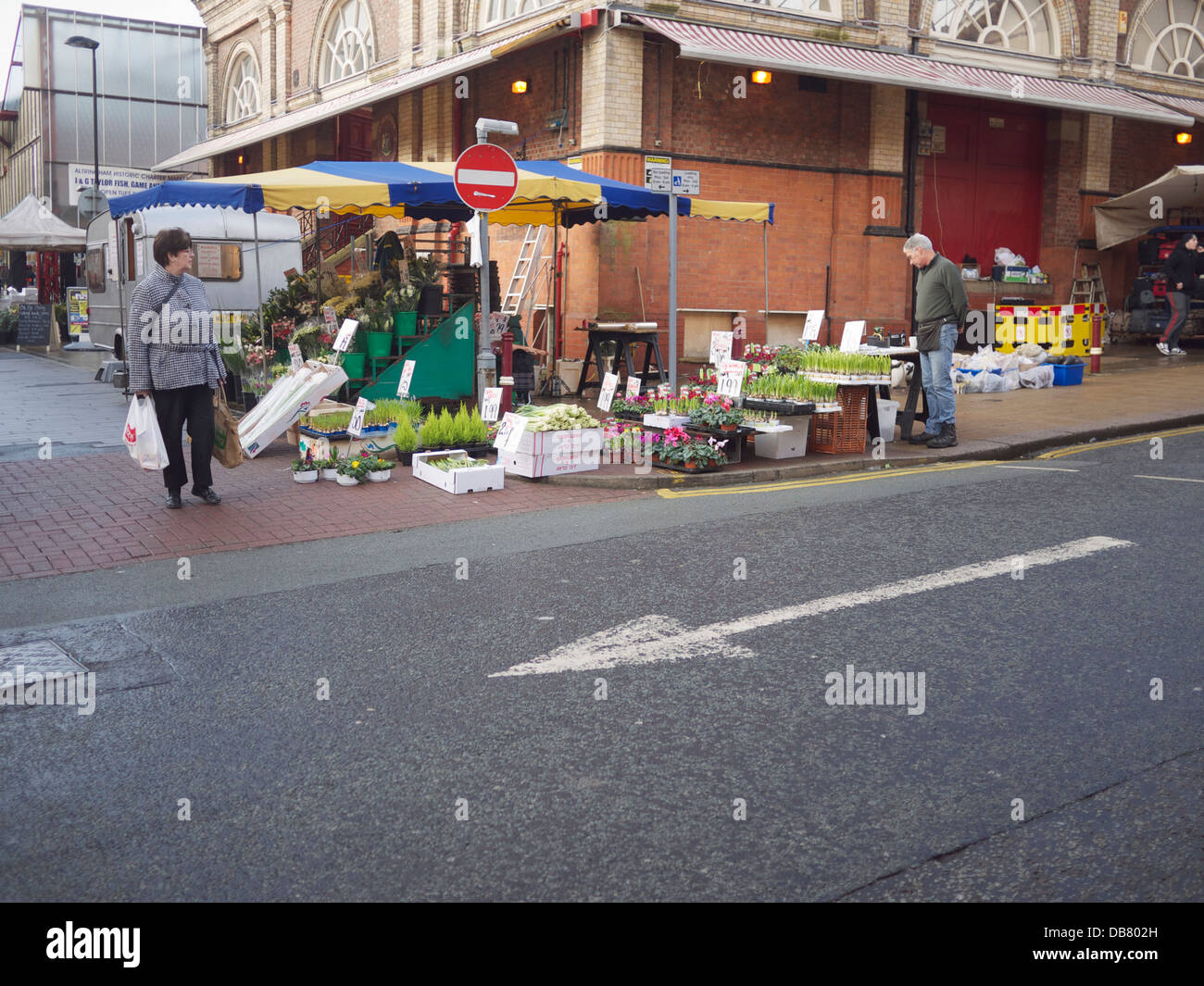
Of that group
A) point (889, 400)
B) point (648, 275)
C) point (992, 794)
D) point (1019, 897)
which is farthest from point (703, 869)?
point (648, 275)

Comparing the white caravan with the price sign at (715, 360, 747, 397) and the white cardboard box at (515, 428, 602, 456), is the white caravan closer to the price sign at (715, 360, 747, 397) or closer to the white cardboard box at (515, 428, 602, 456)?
the white cardboard box at (515, 428, 602, 456)

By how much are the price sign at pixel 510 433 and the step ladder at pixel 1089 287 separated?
1631 centimetres

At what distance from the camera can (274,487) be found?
9.97 meters

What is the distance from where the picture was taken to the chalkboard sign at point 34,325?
1185 inches

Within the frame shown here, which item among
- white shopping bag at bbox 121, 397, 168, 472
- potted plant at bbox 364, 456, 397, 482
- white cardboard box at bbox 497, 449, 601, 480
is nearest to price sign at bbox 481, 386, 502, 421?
white cardboard box at bbox 497, 449, 601, 480

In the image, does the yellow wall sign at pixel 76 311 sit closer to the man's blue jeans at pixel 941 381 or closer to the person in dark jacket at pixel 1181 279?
the man's blue jeans at pixel 941 381

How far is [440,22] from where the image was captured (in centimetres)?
2180

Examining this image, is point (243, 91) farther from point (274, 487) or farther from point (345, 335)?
point (274, 487)

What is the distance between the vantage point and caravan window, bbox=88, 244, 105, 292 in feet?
66.6

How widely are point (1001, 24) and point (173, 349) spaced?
726 inches

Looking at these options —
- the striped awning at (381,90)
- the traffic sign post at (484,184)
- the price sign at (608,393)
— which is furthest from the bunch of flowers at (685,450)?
the striped awning at (381,90)

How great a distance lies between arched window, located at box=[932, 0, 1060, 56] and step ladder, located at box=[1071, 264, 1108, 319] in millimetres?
4193

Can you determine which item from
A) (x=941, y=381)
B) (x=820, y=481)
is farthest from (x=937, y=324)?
(x=820, y=481)

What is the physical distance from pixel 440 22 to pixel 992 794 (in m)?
20.8
